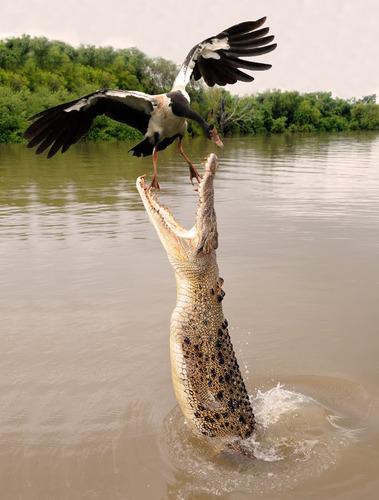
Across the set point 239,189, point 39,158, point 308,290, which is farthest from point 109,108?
point 39,158

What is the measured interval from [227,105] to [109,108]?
7107 cm

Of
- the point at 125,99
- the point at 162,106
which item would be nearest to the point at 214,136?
the point at 162,106

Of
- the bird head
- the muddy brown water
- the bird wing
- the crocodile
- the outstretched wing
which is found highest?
the bird wing

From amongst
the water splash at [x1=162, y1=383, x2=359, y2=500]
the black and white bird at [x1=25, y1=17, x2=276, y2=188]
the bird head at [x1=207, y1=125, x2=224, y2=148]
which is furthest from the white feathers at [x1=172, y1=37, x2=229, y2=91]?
the water splash at [x1=162, y1=383, x2=359, y2=500]

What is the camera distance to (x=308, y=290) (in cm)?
755

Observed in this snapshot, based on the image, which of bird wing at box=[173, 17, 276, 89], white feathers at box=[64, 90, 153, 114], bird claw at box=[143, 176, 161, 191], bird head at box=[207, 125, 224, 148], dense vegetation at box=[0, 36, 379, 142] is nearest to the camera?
bird head at box=[207, 125, 224, 148]

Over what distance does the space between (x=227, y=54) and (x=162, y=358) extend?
338 centimetres

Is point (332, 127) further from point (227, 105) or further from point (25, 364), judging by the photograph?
point (25, 364)

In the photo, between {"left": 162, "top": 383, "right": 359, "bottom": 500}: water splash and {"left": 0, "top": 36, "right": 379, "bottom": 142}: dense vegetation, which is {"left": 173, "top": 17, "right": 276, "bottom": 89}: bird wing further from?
{"left": 0, "top": 36, "right": 379, "bottom": 142}: dense vegetation

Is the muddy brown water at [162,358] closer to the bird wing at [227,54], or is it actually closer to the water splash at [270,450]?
the water splash at [270,450]

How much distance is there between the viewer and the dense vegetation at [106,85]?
46688 mm

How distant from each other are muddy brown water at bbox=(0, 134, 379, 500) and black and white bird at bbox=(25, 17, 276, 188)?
2.32 meters

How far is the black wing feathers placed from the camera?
12.5 feet

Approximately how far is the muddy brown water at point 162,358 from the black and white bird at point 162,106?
232cm
